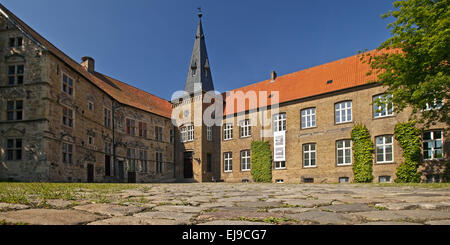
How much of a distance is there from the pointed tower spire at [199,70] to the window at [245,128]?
6.09 meters

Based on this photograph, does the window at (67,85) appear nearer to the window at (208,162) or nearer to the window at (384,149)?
the window at (208,162)

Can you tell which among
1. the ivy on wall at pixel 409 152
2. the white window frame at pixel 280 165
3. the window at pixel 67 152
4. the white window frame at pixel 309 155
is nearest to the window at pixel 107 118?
the window at pixel 67 152

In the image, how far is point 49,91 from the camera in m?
17.9

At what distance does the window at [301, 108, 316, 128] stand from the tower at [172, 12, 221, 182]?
8941 millimetres

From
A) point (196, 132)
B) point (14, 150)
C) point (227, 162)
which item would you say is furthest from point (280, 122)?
point (14, 150)

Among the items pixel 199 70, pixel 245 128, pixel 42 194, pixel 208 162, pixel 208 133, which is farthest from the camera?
pixel 199 70

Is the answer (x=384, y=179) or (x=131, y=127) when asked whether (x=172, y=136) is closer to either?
(x=131, y=127)

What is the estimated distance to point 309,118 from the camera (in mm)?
24344

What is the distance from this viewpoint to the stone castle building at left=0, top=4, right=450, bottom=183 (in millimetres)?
→ 17891

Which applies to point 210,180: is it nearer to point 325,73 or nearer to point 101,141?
point 101,141

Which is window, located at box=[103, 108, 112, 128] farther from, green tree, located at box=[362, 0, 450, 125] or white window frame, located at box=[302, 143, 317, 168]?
green tree, located at box=[362, 0, 450, 125]

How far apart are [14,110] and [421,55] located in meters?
20.6

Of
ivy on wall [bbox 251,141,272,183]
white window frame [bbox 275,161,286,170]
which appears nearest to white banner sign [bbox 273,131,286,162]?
white window frame [bbox 275,161,286,170]

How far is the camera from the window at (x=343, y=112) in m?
22.3
